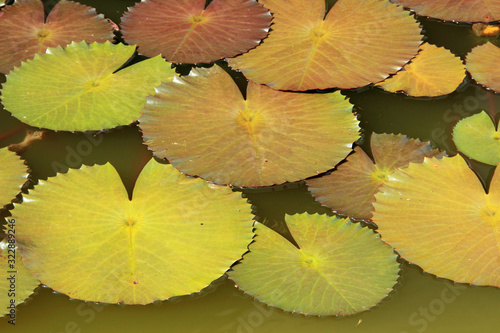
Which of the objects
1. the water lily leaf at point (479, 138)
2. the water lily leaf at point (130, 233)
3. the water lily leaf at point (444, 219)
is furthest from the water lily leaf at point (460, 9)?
the water lily leaf at point (130, 233)

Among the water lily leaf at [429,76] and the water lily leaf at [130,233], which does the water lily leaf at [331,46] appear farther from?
the water lily leaf at [130,233]

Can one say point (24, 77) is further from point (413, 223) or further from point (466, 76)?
point (466, 76)

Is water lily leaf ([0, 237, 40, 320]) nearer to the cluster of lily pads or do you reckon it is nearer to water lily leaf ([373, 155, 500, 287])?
the cluster of lily pads

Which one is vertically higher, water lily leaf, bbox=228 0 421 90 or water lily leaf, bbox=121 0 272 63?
water lily leaf, bbox=121 0 272 63

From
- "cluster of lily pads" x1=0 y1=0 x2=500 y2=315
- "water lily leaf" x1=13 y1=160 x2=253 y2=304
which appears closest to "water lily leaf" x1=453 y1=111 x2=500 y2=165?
"cluster of lily pads" x1=0 y1=0 x2=500 y2=315

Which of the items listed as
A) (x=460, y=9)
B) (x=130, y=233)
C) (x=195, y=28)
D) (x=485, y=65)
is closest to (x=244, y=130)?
(x=130, y=233)
